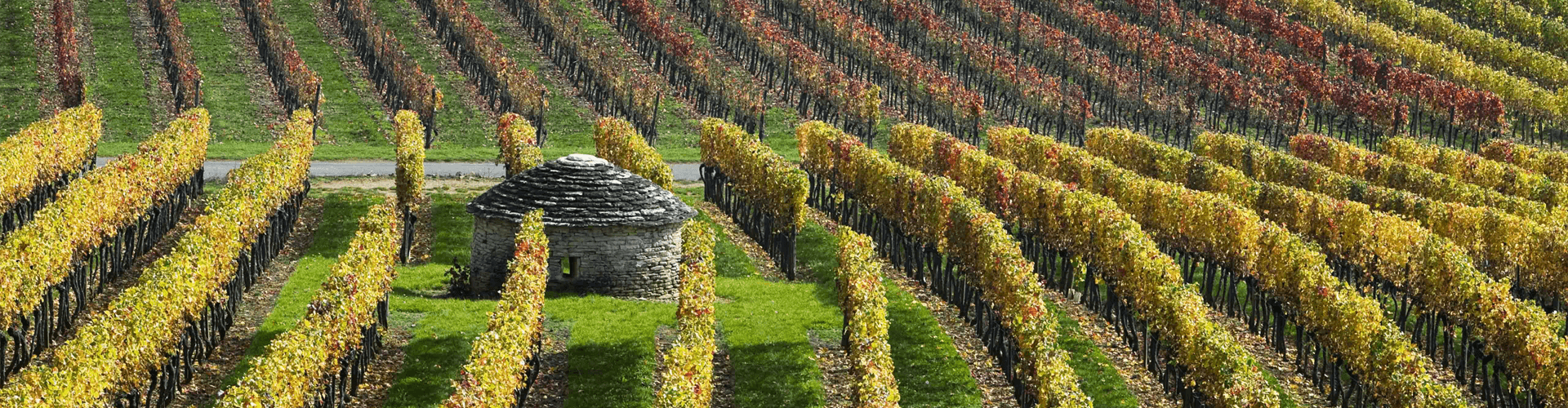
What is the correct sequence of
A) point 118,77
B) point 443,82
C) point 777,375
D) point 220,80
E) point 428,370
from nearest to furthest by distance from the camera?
point 428,370 < point 777,375 < point 118,77 < point 220,80 < point 443,82

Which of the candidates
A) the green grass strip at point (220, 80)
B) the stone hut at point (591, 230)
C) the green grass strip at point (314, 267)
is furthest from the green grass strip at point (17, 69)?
the stone hut at point (591, 230)

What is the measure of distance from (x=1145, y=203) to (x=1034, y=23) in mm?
55822

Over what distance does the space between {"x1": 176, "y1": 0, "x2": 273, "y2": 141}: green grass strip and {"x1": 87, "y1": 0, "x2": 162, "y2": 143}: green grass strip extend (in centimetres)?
341

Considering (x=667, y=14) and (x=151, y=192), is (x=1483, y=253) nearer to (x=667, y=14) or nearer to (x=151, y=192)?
(x=151, y=192)

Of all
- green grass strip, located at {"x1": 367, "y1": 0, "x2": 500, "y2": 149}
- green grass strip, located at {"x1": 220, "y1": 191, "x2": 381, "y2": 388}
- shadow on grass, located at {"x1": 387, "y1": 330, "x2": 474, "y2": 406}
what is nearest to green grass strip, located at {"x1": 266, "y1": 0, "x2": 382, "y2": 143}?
green grass strip, located at {"x1": 367, "y1": 0, "x2": 500, "y2": 149}

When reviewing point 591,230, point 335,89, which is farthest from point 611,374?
point 335,89

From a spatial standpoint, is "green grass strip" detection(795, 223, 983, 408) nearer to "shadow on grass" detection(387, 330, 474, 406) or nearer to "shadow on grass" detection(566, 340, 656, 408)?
"shadow on grass" detection(566, 340, 656, 408)

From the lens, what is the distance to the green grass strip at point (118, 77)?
88938 mm

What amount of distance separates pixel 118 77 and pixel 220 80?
5.58 m

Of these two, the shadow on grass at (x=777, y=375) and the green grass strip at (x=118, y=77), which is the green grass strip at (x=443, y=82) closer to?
the green grass strip at (x=118, y=77)

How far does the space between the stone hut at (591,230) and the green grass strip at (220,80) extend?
39.7 m

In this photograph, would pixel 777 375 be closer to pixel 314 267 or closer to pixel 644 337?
pixel 644 337

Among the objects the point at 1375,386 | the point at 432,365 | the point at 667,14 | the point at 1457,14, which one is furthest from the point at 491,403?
the point at 1457,14

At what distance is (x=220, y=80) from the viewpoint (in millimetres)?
99438
